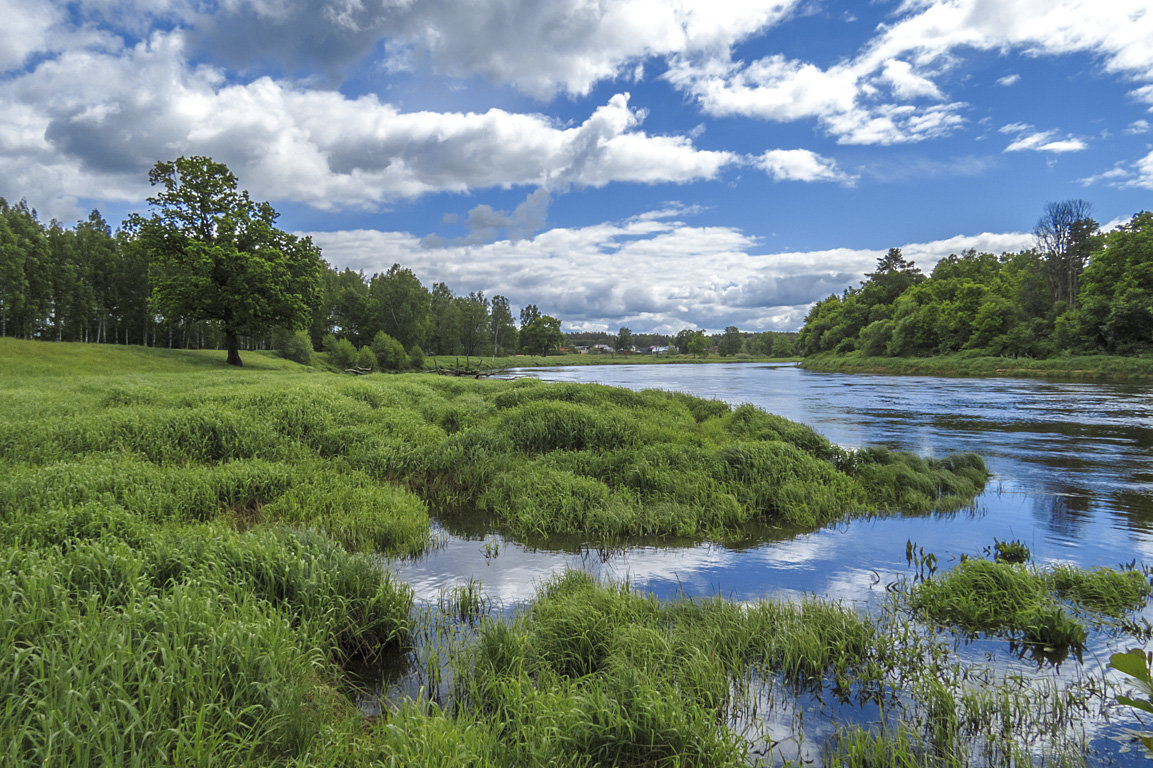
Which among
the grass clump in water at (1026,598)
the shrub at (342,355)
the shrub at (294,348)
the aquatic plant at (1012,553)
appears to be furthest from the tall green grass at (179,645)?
the shrub at (342,355)

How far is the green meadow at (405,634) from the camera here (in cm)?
350

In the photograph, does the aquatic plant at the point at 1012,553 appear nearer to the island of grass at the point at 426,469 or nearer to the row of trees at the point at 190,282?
the island of grass at the point at 426,469

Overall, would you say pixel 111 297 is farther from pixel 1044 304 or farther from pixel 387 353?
pixel 1044 304

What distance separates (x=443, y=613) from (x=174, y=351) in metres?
47.2

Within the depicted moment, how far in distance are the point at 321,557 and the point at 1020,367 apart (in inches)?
2608

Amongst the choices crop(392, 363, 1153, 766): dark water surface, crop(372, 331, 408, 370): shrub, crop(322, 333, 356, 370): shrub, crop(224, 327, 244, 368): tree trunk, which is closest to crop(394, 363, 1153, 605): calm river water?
crop(392, 363, 1153, 766): dark water surface

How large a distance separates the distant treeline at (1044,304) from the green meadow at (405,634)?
55.6 metres

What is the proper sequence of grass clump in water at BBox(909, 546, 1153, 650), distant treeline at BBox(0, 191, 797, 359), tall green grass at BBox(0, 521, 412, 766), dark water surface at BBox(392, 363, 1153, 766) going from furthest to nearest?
distant treeline at BBox(0, 191, 797, 359)
dark water surface at BBox(392, 363, 1153, 766)
grass clump in water at BBox(909, 546, 1153, 650)
tall green grass at BBox(0, 521, 412, 766)

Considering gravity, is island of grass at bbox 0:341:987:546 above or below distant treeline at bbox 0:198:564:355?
below

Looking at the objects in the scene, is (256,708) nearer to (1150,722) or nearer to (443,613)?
(443,613)

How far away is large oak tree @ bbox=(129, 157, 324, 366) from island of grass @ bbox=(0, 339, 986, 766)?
→ 82.8 ft

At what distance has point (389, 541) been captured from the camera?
28.0 ft

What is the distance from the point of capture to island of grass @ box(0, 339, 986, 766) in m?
3.48

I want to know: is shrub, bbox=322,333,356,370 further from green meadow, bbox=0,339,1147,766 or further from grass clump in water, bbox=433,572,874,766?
grass clump in water, bbox=433,572,874,766
